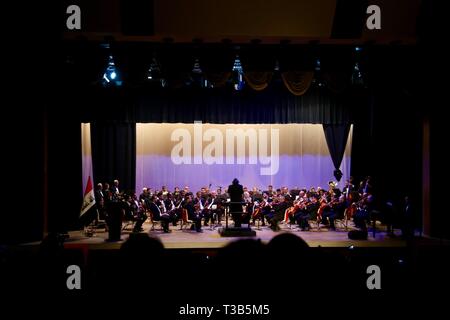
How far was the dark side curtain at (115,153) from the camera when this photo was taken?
15.8 meters

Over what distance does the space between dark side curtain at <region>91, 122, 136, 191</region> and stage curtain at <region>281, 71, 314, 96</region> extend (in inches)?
266

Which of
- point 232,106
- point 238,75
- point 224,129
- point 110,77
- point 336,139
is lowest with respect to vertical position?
point 336,139

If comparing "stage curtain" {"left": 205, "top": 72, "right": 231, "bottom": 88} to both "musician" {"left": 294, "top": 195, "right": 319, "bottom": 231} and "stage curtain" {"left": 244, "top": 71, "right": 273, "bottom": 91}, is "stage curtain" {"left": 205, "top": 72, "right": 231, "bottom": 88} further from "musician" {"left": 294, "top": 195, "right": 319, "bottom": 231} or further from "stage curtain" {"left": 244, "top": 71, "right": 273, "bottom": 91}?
"musician" {"left": 294, "top": 195, "right": 319, "bottom": 231}

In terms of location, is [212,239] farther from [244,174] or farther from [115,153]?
[115,153]

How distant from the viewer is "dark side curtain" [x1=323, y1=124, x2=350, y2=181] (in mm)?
16453

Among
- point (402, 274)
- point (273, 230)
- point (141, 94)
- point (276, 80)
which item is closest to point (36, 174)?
point (141, 94)

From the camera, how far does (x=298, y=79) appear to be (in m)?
12.1

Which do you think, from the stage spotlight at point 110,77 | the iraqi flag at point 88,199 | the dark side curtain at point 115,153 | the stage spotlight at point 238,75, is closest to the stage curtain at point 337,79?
the stage spotlight at point 238,75

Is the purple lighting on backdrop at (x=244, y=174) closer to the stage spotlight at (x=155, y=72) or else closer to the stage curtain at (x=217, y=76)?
the stage spotlight at (x=155, y=72)

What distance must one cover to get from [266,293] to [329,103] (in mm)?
14521

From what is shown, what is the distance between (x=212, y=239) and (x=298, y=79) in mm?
5013

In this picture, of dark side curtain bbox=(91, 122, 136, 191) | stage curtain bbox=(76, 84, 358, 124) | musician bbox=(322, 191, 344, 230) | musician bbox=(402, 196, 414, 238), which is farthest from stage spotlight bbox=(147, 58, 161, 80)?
musician bbox=(402, 196, 414, 238)

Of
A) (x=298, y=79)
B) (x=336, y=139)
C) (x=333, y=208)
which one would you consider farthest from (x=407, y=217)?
(x=336, y=139)

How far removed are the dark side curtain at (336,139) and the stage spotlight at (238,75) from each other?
3.95m
